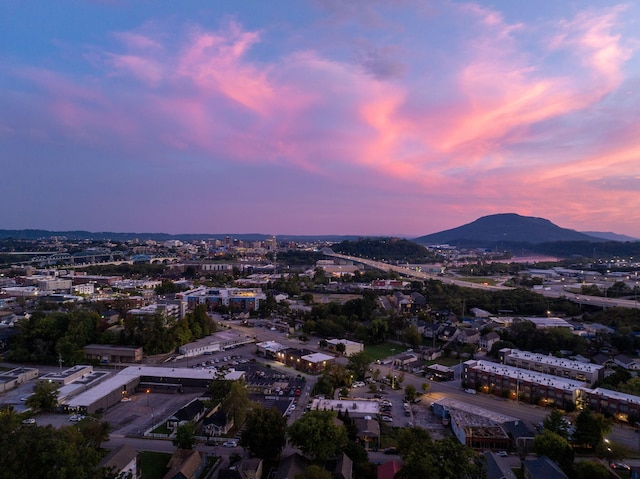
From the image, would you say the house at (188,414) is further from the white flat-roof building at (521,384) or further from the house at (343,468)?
the white flat-roof building at (521,384)

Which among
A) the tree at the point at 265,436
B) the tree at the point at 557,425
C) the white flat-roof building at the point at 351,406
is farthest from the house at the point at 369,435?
the tree at the point at 557,425

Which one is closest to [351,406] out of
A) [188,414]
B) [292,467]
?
[292,467]

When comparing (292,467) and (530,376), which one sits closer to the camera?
(292,467)

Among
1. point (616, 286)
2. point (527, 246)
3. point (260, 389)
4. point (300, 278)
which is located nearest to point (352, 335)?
point (260, 389)

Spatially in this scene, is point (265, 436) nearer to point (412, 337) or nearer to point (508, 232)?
point (412, 337)

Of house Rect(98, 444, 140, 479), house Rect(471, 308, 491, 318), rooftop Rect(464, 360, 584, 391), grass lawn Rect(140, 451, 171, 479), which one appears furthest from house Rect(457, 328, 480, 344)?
house Rect(98, 444, 140, 479)

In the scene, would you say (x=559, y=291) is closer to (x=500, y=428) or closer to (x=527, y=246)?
(x=500, y=428)
